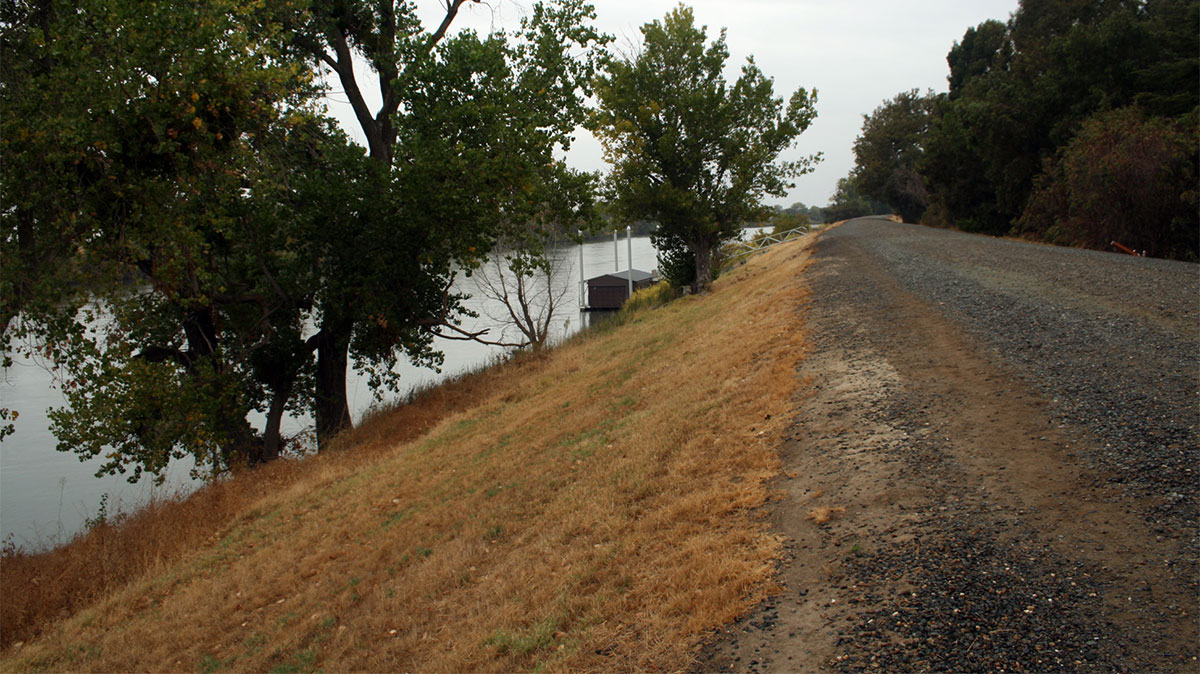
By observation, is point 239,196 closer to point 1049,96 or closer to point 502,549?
point 502,549

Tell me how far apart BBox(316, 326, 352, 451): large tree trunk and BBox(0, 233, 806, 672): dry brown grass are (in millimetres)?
4119

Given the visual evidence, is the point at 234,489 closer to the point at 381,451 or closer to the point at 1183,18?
the point at 381,451

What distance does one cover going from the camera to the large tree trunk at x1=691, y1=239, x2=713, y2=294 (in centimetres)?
2955

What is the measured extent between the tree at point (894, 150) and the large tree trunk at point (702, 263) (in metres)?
35.0

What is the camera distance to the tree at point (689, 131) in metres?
26.9

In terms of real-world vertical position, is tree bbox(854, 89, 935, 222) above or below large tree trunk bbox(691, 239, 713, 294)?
above

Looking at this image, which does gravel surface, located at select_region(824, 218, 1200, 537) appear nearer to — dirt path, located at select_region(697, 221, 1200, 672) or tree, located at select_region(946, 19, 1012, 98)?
dirt path, located at select_region(697, 221, 1200, 672)

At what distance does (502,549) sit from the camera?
7.73 meters

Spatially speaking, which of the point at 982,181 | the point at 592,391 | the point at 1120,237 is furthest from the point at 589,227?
the point at 982,181

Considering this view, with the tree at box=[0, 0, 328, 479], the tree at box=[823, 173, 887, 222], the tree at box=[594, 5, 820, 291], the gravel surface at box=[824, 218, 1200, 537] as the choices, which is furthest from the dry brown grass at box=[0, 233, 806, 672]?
the tree at box=[823, 173, 887, 222]

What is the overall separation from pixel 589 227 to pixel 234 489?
9312mm

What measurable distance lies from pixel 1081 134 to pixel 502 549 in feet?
89.4

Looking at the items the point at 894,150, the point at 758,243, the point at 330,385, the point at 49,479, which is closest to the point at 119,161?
the point at 330,385

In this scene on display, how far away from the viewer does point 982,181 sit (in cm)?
4147
